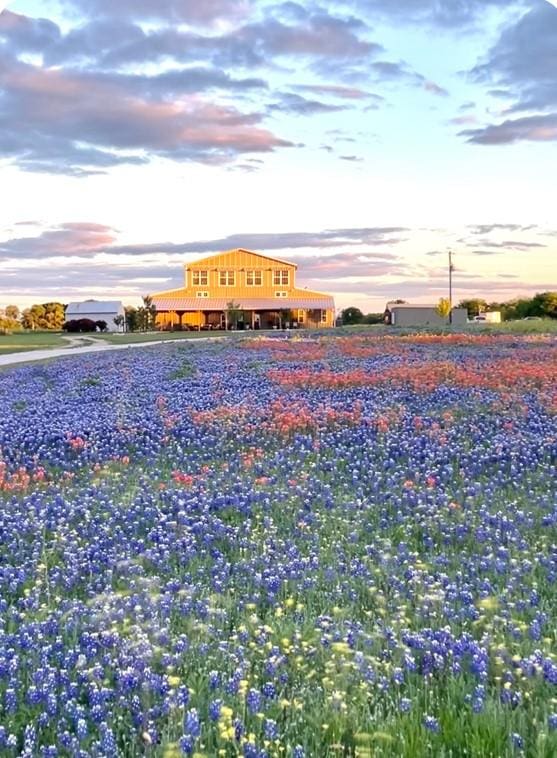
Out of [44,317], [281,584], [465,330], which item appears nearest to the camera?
[281,584]

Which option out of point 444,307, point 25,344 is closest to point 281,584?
point 25,344

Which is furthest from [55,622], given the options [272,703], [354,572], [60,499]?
[60,499]

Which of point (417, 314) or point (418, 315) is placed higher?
point (417, 314)

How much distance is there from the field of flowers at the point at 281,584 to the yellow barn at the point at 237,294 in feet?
281

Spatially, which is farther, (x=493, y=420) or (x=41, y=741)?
(x=493, y=420)

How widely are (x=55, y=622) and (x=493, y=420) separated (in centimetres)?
751

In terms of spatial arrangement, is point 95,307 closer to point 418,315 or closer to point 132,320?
point 132,320

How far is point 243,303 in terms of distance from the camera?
318ft

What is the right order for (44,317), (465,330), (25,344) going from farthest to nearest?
(44,317)
(25,344)
(465,330)

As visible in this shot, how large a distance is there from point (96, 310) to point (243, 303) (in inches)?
953

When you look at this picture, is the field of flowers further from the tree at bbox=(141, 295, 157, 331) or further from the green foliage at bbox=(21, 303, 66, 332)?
the green foliage at bbox=(21, 303, 66, 332)

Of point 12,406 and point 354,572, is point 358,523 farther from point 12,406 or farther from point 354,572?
point 12,406

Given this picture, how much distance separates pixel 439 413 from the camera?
442 inches

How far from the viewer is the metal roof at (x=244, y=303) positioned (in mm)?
95806
